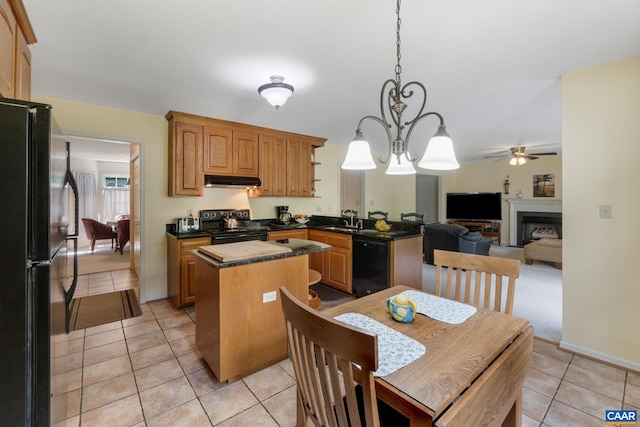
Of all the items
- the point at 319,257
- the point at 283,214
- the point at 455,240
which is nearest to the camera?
the point at 319,257

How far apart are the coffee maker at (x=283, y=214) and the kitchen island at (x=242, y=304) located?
2.24 metres

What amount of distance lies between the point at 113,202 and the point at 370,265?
8.13 meters

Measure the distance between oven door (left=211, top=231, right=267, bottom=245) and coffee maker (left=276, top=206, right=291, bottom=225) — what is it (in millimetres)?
835

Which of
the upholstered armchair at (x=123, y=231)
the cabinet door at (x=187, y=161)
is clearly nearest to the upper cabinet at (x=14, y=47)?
the cabinet door at (x=187, y=161)

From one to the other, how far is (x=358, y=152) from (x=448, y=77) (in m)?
1.42

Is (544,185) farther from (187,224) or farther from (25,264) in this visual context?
(25,264)

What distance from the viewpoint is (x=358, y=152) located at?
1737mm

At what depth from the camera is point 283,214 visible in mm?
4637

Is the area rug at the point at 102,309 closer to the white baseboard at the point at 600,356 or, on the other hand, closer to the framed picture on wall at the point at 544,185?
the white baseboard at the point at 600,356

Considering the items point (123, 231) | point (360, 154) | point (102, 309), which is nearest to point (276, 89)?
point (360, 154)

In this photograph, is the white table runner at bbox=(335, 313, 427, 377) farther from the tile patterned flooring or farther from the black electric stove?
the black electric stove

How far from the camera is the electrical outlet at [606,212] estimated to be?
87.8 inches

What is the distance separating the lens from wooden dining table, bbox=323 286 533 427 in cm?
85

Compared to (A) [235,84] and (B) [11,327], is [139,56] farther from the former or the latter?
(B) [11,327]
